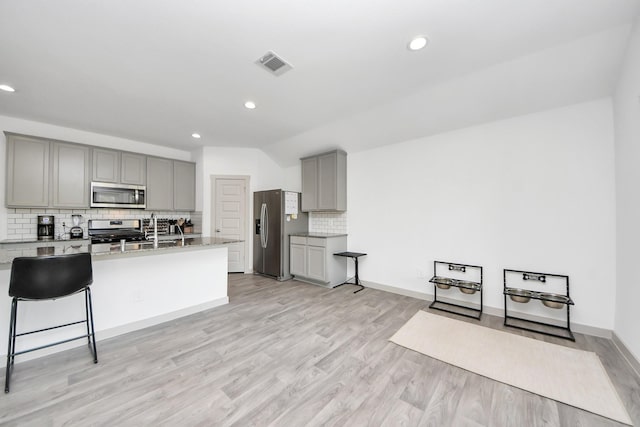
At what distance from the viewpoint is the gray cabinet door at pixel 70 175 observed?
3727 millimetres

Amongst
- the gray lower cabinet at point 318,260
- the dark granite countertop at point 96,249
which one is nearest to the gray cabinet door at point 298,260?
the gray lower cabinet at point 318,260

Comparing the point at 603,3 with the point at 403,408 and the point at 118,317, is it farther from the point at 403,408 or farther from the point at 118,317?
the point at 118,317

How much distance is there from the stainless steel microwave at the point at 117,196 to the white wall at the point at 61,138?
80cm

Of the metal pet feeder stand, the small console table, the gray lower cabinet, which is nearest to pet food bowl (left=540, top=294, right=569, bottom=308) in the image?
the metal pet feeder stand

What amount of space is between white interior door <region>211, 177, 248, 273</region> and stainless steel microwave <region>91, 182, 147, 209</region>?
50.3 inches

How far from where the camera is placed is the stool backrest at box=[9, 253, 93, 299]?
5.81ft

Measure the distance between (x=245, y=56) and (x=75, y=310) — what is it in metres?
2.93

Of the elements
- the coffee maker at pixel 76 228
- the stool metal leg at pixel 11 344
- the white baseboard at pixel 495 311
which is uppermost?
the coffee maker at pixel 76 228

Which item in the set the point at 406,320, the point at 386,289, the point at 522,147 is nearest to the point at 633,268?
the point at 522,147

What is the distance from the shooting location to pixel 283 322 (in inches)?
112

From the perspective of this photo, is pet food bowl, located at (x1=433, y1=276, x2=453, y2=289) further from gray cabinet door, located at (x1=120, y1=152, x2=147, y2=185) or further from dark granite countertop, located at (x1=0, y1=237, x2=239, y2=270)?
gray cabinet door, located at (x1=120, y1=152, x2=147, y2=185)

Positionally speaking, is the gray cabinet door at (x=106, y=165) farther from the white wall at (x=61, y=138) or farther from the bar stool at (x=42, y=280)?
the bar stool at (x=42, y=280)

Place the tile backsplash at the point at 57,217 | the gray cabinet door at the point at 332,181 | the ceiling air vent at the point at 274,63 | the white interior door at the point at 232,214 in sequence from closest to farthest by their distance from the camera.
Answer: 1. the ceiling air vent at the point at 274,63
2. the tile backsplash at the point at 57,217
3. the gray cabinet door at the point at 332,181
4. the white interior door at the point at 232,214

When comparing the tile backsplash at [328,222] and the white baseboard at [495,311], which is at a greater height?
the tile backsplash at [328,222]
